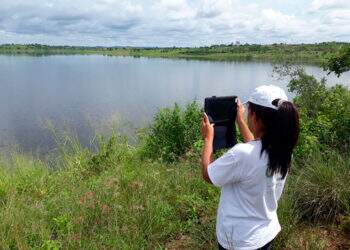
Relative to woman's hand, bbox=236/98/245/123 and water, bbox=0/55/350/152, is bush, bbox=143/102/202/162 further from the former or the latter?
woman's hand, bbox=236/98/245/123

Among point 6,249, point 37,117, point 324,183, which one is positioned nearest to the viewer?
point 6,249

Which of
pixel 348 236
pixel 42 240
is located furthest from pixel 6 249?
pixel 348 236

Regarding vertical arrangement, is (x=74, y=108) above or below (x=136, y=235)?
below

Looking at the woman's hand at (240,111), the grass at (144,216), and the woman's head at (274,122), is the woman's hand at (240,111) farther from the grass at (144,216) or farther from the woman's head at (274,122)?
the grass at (144,216)

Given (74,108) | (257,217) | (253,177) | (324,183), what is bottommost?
(74,108)

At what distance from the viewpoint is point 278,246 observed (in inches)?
140

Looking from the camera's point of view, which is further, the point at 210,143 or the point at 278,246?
the point at 278,246

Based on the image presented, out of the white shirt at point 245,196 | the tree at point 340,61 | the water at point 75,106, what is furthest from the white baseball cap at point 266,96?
the water at point 75,106

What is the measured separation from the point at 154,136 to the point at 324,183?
5.24 metres

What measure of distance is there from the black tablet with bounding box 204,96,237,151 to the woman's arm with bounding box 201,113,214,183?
0.27ft

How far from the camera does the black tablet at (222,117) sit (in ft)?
8.67

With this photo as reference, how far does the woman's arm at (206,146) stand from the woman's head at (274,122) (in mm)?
296

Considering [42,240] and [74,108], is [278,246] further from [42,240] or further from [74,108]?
[74,108]

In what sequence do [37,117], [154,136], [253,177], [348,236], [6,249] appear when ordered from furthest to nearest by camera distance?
[37,117] → [154,136] → [348,236] → [6,249] → [253,177]
